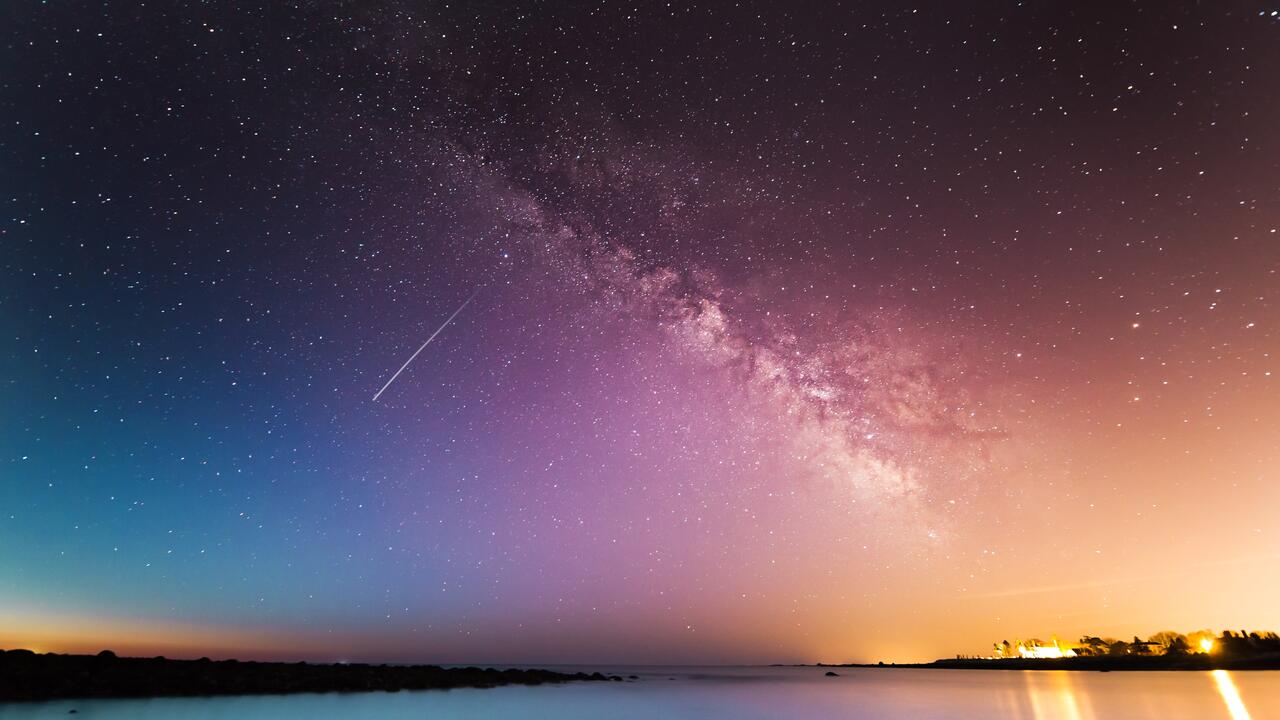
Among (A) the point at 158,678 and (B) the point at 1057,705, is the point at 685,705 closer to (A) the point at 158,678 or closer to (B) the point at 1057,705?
(B) the point at 1057,705

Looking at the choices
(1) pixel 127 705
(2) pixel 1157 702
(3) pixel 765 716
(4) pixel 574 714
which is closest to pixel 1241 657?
(2) pixel 1157 702

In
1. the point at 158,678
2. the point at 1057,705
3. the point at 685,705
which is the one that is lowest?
the point at 1057,705

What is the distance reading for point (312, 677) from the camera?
121 ft

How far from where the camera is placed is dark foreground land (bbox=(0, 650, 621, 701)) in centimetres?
2553

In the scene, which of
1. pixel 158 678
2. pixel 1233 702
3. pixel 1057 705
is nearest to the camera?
pixel 158 678

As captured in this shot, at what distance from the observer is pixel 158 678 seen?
94.9 feet

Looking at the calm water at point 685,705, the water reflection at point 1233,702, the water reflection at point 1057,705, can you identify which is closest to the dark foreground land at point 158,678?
the calm water at point 685,705

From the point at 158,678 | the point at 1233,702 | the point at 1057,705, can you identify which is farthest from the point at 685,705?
the point at 1233,702

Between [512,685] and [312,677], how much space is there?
14765 mm

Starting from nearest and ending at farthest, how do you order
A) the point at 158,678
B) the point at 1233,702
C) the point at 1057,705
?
the point at 158,678 < the point at 1233,702 < the point at 1057,705

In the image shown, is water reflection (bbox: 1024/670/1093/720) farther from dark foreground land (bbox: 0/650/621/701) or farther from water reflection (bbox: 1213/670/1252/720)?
dark foreground land (bbox: 0/650/621/701)

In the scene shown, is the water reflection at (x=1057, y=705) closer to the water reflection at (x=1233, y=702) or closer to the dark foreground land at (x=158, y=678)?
the water reflection at (x=1233, y=702)

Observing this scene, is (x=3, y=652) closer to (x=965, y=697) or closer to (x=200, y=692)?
(x=200, y=692)

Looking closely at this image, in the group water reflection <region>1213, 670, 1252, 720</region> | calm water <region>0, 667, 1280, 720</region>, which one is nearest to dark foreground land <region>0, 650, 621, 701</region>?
calm water <region>0, 667, 1280, 720</region>
